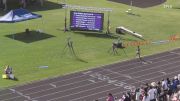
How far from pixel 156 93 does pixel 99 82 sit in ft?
23.9

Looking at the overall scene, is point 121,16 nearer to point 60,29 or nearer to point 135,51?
point 60,29

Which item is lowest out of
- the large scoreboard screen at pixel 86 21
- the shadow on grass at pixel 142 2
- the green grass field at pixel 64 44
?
the green grass field at pixel 64 44

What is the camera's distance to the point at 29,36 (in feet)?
173

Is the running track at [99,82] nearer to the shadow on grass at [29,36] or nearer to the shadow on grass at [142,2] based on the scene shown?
the shadow on grass at [29,36]

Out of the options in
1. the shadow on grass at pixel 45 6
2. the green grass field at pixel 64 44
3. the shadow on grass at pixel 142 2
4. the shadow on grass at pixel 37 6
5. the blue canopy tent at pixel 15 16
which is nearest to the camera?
the green grass field at pixel 64 44

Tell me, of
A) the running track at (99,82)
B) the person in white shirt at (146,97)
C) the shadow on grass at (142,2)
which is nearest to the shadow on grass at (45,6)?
the shadow on grass at (142,2)

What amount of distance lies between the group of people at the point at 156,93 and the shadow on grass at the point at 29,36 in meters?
17.5

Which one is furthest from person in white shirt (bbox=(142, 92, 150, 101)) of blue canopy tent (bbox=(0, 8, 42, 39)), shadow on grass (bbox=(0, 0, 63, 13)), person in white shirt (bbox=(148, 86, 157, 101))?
shadow on grass (bbox=(0, 0, 63, 13))

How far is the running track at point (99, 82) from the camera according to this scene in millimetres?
37000

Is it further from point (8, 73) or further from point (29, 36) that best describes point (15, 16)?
point (8, 73)

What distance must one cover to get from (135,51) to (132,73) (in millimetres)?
6565

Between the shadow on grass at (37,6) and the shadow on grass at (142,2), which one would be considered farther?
the shadow on grass at (142,2)

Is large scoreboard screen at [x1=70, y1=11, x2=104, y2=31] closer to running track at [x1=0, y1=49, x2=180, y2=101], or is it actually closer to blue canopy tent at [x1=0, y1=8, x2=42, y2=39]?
blue canopy tent at [x1=0, y1=8, x2=42, y2=39]

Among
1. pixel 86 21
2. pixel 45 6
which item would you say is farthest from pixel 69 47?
pixel 45 6
